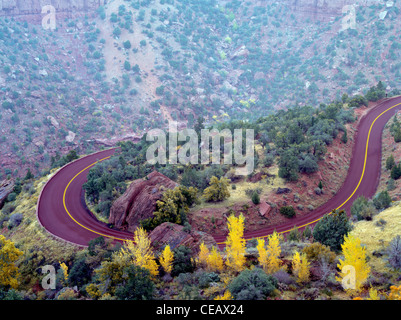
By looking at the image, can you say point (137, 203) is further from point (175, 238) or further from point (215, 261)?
point (215, 261)

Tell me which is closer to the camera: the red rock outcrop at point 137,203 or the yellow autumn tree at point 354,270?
the yellow autumn tree at point 354,270

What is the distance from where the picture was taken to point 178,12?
108 metres

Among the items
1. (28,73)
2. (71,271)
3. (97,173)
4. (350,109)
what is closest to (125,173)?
(97,173)

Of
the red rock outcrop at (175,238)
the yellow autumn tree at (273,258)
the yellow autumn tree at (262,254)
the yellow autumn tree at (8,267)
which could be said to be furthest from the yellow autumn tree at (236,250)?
the yellow autumn tree at (8,267)

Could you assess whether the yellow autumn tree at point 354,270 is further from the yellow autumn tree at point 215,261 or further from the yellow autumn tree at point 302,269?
the yellow autumn tree at point 215,261

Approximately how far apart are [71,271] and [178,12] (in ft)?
338

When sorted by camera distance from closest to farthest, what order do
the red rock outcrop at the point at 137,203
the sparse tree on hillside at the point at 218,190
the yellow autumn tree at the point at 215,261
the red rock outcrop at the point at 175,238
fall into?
the yellow autumn tree at the point at 215,261 < the red rock outcrop at the point at 175,238 < the red rock outcrop at the point at 137,203 < the sparse tree on hillside at the point at 218,190

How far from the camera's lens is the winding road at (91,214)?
109 ft

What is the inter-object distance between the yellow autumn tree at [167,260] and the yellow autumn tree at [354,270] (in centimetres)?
1132

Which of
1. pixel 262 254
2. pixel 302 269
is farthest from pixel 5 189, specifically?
pixel 302 269

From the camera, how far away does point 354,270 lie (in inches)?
657

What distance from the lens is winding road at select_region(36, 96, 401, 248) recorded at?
33.3 metres

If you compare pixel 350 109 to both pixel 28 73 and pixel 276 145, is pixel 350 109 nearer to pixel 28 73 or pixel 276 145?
pixel 276 145

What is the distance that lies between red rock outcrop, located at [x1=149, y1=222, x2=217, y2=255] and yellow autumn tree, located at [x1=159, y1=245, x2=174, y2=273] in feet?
8.69
